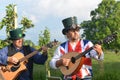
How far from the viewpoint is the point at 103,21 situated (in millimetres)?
58469

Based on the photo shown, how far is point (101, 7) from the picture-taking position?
2354 inches

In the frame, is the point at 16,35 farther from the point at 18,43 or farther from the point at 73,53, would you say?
the point at 73,53

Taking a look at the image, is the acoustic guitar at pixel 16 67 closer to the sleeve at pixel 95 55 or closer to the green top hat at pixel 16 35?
the green top hat at pixel 16 35

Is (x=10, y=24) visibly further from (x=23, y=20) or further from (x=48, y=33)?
(x=48, y=33)

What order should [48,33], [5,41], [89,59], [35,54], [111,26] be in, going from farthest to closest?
[111,26]
[48,33]
[5,41]
[35,54]
[89,59]

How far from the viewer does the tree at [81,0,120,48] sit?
184 feet

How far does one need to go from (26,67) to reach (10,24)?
11.4 metres

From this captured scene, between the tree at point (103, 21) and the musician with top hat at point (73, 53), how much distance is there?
48412 millimetres

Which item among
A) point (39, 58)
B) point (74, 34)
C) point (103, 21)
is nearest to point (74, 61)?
point (74, 34)

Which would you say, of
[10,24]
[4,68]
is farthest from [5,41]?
[4,68]

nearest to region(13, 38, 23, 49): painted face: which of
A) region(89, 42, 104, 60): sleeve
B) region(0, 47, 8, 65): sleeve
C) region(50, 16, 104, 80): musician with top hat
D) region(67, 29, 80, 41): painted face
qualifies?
region(0, 47, 8, 65): sleeve

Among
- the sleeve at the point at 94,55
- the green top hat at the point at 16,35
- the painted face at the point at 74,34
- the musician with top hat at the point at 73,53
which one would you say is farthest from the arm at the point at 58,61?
the green top hat at the point at 16,35

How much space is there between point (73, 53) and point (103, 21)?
174 feet

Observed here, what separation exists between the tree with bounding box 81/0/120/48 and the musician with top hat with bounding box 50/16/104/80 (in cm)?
4841
